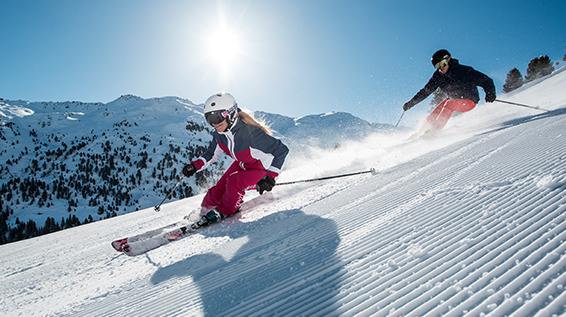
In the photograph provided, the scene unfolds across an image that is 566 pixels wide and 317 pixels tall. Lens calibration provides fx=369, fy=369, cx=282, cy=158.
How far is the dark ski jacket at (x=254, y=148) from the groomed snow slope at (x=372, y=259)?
23.3 inches

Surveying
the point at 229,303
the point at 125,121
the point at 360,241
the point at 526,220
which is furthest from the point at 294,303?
the point at 125,121

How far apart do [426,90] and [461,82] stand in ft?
2.76

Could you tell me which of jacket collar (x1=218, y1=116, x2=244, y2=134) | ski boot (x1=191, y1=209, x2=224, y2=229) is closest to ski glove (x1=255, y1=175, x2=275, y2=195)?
ski boot (x1=191, y1=209, x2=224, y2=229)

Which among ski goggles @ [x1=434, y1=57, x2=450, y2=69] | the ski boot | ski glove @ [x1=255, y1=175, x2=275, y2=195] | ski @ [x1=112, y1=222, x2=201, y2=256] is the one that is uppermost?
ski goggles @ [x1=434, y1=57, x2=450, y2=69]

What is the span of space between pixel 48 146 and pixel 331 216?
141m

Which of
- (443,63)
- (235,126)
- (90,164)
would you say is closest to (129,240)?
(235,126)

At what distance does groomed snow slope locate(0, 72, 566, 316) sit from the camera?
1.55 metres

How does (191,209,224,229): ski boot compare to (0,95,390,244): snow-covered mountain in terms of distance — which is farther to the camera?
(0,95,390,244): snow-covered mountain

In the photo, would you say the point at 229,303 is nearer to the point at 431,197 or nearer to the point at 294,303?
the point at 294,303

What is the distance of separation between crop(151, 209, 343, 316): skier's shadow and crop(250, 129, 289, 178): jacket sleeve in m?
1.07

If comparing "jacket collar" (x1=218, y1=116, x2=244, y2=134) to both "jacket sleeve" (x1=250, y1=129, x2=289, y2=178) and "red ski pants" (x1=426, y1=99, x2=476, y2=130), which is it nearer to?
"jacket sleeve" (x1=250, y1=129, x2=289, y2=178)

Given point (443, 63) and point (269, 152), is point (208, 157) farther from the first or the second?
point (443, 63)

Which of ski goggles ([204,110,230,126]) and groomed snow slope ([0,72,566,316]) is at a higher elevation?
ski goggles ([204,110,230,126])

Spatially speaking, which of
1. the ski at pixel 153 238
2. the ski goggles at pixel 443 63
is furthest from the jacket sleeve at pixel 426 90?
the ski at pixel 153 238
